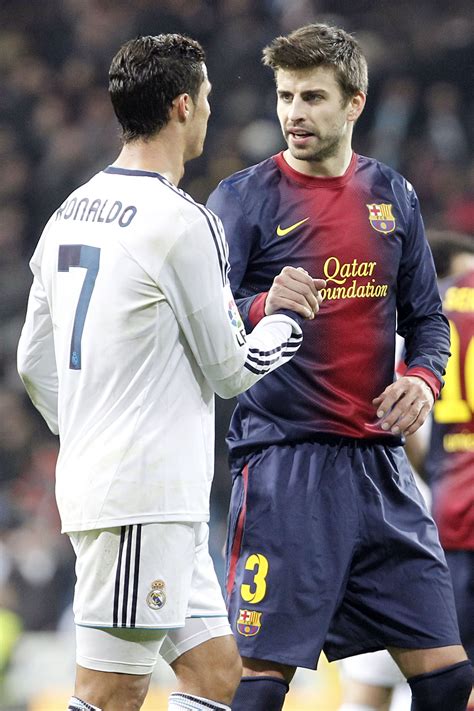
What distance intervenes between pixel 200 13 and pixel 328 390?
594cm

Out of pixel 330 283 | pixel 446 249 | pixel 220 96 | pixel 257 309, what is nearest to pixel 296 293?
pixel 257 309

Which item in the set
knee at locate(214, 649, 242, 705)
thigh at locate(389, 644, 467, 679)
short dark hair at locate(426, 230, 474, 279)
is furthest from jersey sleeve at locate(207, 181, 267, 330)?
short dark hair at locate(426, 230, 474, 279)

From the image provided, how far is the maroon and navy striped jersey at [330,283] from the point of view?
3.06 m

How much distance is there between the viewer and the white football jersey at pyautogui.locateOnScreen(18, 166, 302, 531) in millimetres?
2471

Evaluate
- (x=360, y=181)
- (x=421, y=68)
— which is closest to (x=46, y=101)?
(x=421, y=68)

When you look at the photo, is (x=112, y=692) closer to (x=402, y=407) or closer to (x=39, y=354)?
(x=39, y=354)

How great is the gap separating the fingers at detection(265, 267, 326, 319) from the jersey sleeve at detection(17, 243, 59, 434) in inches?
19.8

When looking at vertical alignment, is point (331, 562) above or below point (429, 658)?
above

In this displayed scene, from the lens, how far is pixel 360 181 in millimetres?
3195

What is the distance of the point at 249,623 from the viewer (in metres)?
2.97

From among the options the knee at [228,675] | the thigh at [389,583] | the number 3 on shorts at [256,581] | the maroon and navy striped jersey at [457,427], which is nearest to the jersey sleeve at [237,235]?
the thigh at [389,583]

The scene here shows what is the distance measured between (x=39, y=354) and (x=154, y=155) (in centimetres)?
55

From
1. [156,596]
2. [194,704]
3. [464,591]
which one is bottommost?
[464,591]

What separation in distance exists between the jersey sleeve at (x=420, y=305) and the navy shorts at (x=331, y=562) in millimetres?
288
